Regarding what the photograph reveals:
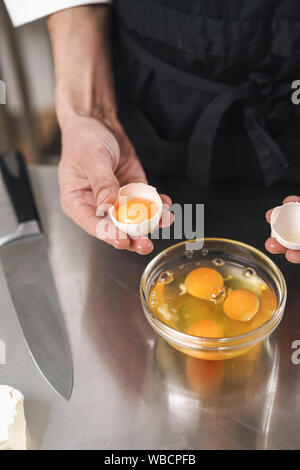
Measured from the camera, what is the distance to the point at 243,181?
1969 millimetres

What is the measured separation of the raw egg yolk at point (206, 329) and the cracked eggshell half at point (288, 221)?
0.31 metres

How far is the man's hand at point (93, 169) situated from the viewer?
1.53m

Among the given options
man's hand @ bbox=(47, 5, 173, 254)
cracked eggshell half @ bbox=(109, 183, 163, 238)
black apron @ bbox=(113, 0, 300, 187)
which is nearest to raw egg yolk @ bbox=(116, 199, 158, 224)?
cracked eggshell half @ bbox=(109, 183, 163, 238)

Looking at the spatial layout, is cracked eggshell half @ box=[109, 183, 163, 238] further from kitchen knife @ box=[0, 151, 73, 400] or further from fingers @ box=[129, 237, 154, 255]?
kitchen knife @ box=[0, 151, 73, 400]

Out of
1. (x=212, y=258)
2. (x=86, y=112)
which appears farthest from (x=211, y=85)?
(x=212, y=258)

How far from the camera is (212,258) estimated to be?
5.29 feet

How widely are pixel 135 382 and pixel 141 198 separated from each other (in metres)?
0.53

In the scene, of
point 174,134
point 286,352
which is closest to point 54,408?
point 286,352

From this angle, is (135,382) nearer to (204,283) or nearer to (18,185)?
(204,283)

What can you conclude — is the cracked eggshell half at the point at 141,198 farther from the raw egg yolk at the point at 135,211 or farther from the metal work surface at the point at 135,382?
the metal work surface at the point at 135,382

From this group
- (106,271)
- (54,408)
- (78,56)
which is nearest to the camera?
(54,408)

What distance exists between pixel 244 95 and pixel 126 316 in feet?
2.69

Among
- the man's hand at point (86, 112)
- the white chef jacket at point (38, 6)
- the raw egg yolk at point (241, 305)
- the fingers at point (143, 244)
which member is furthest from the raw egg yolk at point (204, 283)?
the white chef jacket at point (38, 6)
